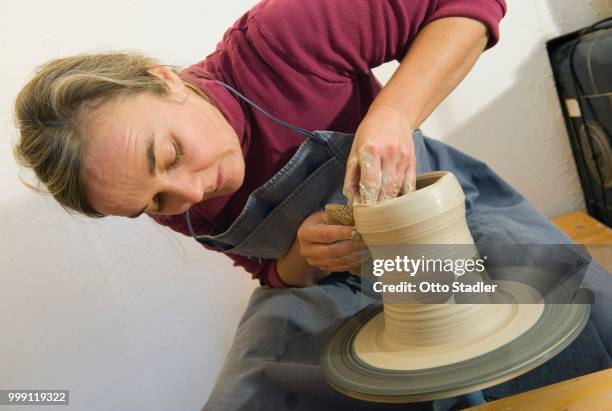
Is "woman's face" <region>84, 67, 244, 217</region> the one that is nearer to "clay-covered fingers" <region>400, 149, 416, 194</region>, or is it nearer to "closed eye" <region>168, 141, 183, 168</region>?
"closed eye" <region>168, 141, 183, 168</region>

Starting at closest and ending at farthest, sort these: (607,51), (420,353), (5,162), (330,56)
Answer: (420,353)
(330,56)
(607,51)
(5,162)

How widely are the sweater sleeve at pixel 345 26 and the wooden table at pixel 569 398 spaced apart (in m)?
0.61

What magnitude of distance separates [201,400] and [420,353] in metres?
1.19

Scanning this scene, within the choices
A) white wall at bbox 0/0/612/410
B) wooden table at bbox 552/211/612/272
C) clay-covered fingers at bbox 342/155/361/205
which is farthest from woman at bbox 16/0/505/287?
wooden table at bbox 552/211/612/272

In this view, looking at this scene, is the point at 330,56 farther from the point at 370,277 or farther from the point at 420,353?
the point at 420,353

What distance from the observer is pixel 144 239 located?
1.69 metres

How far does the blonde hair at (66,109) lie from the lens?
3.10 ft

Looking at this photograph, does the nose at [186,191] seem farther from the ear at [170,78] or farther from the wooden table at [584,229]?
the wooden table at [584,229]

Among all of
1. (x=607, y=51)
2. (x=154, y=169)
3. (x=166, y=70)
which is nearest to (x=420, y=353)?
(x=154, y=169)

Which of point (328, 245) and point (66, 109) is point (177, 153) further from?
point (328, 245)

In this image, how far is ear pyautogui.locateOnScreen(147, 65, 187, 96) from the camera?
104 cm

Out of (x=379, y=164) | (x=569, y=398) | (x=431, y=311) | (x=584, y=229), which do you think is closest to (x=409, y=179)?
(x=379, y=164)

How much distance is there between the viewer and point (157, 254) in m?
1.71

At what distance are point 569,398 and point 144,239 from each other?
4.13 feet
